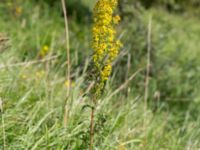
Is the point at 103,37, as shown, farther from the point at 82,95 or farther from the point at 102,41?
the point at 82,95

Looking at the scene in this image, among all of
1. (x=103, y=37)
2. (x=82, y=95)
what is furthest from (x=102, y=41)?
(x=82, y=95)

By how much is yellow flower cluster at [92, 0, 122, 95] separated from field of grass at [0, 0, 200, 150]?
0.46 ft

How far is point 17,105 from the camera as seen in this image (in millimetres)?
3490

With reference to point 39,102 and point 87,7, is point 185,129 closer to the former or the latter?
point 39,102

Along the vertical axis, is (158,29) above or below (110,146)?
above

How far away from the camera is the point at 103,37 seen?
2.83 m

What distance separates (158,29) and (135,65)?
3.15ft

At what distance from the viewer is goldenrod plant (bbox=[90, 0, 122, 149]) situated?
110 inches

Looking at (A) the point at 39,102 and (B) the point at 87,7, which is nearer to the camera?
(A) the point at 39,102

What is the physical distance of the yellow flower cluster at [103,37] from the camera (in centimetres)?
278

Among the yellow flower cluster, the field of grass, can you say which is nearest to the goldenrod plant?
the yellow flower cluster

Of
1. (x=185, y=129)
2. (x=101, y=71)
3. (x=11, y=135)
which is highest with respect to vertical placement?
(x=101, y=71)

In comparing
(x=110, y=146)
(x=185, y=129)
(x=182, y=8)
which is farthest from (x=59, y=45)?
(x=182, y=8)

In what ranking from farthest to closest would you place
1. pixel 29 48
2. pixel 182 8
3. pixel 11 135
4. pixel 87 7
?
1. pixel 182 8
2. pixel 87 7
3. pixel 29 48
4. pixel 11 135
